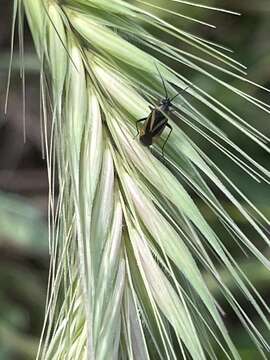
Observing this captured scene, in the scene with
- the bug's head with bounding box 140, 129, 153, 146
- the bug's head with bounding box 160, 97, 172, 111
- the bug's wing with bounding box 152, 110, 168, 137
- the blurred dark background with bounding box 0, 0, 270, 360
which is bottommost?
the bug's head with bounding box 140, 129, 153, 146

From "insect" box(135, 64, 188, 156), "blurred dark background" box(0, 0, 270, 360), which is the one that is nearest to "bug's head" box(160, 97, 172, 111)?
"insect" box(135, 64, 188, 156)

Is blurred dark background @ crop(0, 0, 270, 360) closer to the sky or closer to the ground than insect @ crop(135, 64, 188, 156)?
closer to the sky

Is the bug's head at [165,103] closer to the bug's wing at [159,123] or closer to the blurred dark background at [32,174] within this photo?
the bug's wing at [159,123]

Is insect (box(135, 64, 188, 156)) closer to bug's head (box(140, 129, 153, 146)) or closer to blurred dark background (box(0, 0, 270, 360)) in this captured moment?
bug's head (box(140, 129, 153, 146))

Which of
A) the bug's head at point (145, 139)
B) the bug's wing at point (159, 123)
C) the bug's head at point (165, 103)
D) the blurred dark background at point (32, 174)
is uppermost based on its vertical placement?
the blurred dark background at point (32, 174)

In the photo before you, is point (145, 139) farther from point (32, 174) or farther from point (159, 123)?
point (32, 174)

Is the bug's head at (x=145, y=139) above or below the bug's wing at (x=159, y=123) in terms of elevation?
below

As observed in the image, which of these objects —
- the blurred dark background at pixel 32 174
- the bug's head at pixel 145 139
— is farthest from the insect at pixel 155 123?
the blurred dark background at pixel 32 174

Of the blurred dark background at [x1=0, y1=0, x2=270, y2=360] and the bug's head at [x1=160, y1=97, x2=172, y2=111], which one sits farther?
the blurred dark background at [x1=0, y1=0, x2=270, y2=360]
